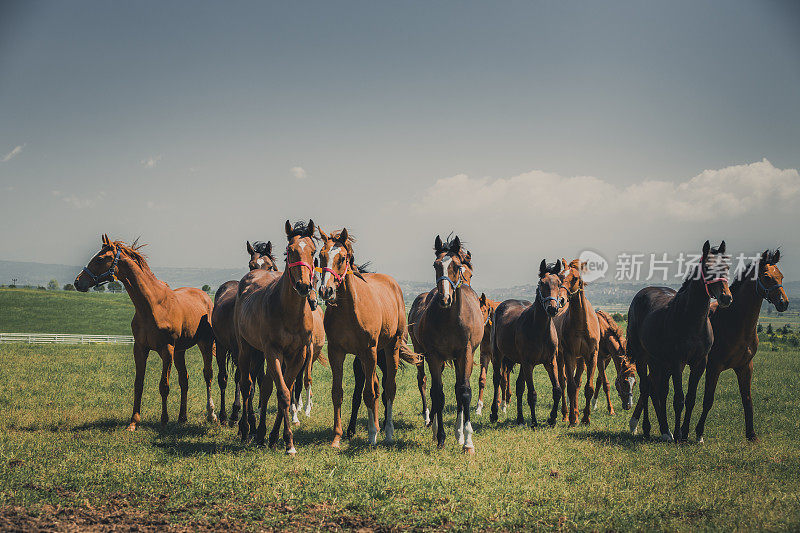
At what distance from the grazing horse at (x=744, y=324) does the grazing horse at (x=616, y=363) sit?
4070 millimetres

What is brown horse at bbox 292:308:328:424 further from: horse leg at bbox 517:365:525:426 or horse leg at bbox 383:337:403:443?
horse leg at bbox 517:365:525:426

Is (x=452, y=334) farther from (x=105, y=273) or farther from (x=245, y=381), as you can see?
(x=105, y=273)

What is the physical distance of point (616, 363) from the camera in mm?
14516

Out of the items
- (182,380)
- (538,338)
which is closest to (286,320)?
(182,380)

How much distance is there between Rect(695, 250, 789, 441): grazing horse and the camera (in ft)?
30.5

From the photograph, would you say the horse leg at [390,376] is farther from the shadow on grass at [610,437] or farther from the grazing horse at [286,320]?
the shadow on grass at [610,437]

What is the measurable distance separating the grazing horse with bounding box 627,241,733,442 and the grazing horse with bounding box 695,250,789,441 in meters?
0.38

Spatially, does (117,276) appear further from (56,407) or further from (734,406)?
(734,406)

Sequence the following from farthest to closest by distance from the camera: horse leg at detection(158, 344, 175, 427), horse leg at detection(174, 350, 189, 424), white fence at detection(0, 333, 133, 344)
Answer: white fence at detection(0, 333, 133, 344), horse leg at detection(174, 350, 189, 424), horse leg at detection(158, 344, 175, 427)

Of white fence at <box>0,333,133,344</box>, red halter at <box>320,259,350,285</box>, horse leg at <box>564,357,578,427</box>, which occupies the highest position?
red halter at <box>320,259,350,285</box>

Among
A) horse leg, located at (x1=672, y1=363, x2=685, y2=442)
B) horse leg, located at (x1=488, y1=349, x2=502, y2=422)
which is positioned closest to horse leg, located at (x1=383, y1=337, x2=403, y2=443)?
horse leg, located at (x1=488, y1=349, x2=502, y2=422)

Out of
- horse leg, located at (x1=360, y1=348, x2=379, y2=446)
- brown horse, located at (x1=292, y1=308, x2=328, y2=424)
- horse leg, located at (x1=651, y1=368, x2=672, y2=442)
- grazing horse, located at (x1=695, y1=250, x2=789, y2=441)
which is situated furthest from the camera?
brown horse, located at (x1=292, y1=308, x2=328, y2=424)

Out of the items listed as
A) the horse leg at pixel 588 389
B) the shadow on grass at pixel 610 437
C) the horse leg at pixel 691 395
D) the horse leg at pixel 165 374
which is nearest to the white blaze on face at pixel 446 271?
the shadow on grass at pixel 610 437

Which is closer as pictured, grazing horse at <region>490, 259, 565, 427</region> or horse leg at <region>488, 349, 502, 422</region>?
grazing horse at <region>490, 259, 565, 427</region>
